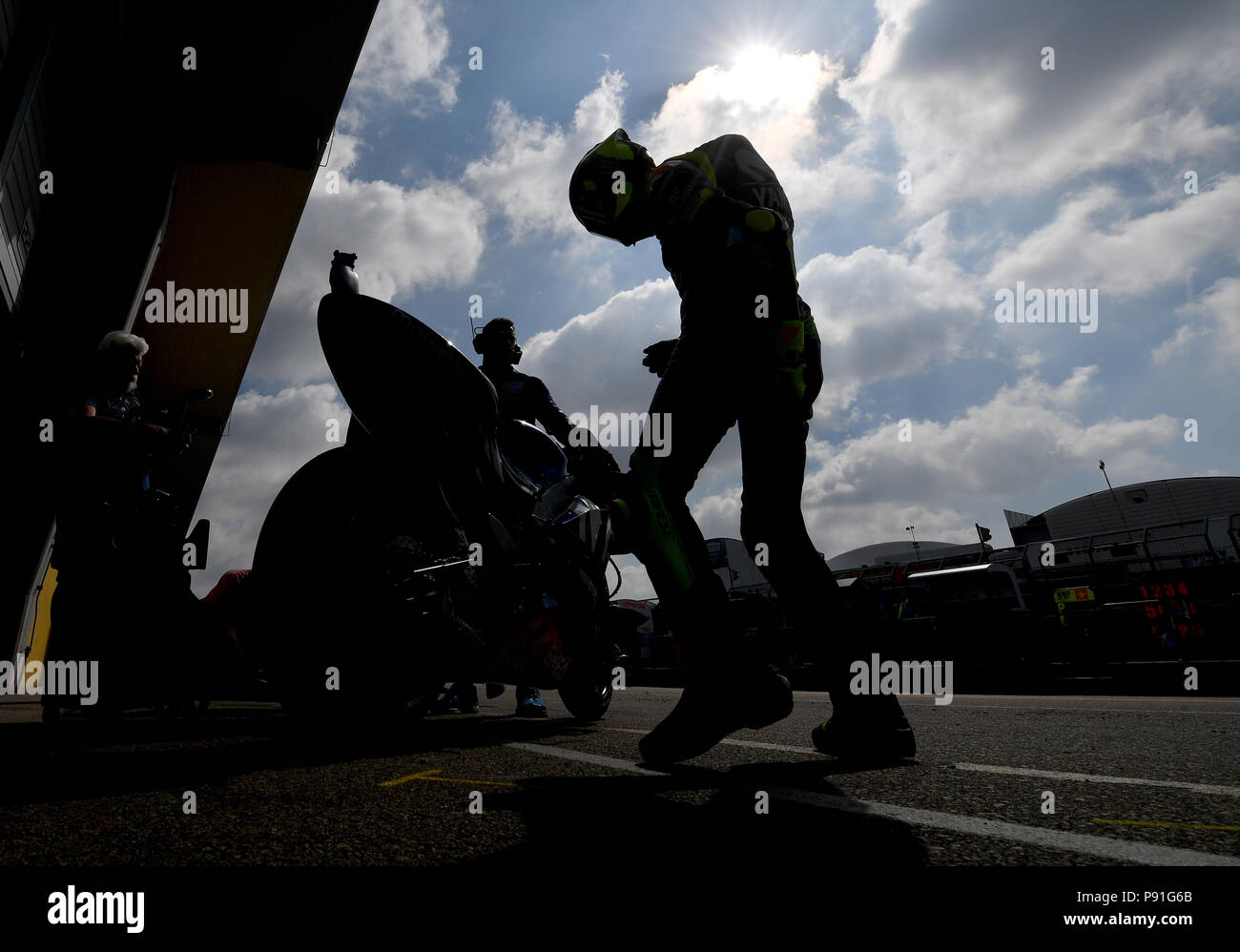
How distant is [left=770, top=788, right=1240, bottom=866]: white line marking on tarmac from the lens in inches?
38.0

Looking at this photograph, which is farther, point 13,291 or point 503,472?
point 13,291

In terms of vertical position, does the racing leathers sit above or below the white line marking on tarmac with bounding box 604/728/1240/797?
above

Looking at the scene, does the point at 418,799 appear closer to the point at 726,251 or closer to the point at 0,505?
the point at 726,251

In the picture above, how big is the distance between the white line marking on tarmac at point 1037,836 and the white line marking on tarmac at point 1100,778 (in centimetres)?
55

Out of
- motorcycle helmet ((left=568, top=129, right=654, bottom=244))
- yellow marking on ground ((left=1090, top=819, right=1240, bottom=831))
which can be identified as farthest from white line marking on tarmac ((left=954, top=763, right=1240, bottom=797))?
motorcycle helmet ((left=568, top=129, right=654, bottom=244))

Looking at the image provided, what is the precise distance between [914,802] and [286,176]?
1052 cm

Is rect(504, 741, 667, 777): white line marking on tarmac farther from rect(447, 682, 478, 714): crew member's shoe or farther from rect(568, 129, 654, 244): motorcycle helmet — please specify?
rect(447, 682, 478, 714): crew member's shoe

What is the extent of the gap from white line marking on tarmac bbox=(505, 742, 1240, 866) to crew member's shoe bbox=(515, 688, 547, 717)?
280 cm

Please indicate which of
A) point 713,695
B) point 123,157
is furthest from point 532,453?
point 123,157

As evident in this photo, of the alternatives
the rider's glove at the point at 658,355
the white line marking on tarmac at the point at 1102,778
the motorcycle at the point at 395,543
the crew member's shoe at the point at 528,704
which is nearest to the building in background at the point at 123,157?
the crew member's shoe at the point at 528,704

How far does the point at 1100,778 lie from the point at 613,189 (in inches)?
84.0

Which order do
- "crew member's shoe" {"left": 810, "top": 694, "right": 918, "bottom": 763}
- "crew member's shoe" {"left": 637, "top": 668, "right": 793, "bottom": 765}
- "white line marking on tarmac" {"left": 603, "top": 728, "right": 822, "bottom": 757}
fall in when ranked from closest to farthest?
"crew member's shoe" {"left": 637, "top": 668, "right": 793, "bottom": 765}, "crew member's shoe" {"left": 810, "top": 694, "right": 918, "bottom": 763}, "white line marking on tarmac" {"left": 603, "top": 728, "right": 822, "bottom": 757}

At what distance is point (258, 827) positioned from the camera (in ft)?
4.13

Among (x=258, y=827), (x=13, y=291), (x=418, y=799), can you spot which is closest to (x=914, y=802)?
(x=418, y=799)
